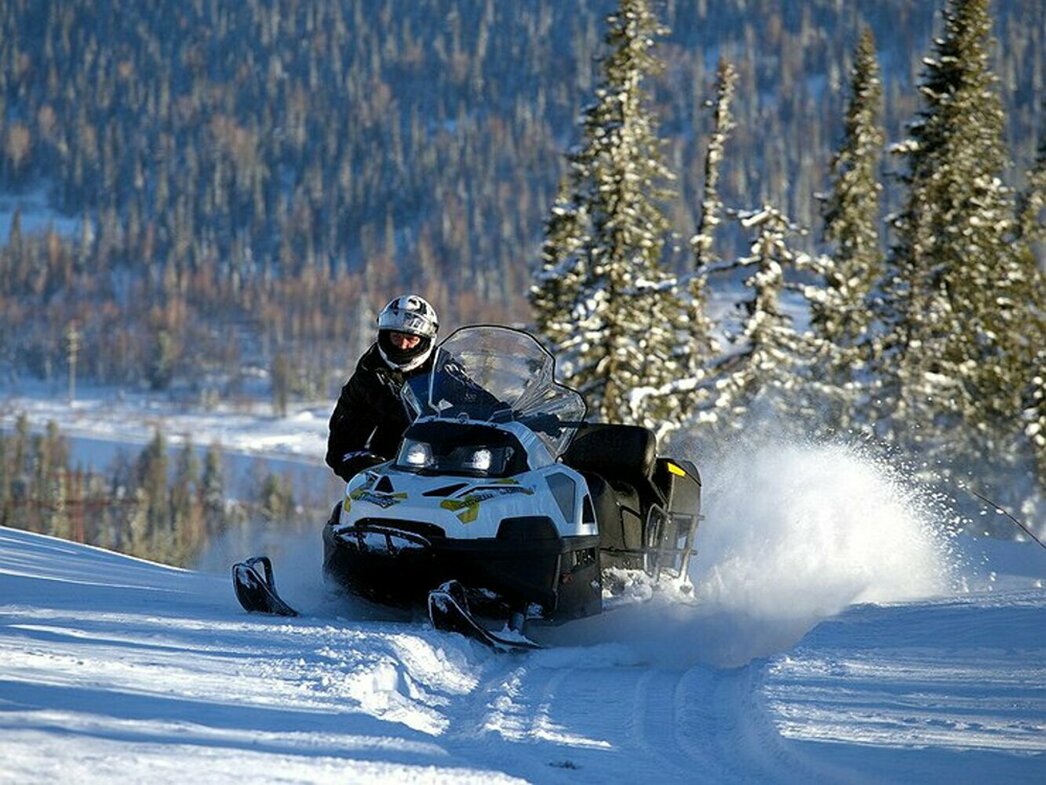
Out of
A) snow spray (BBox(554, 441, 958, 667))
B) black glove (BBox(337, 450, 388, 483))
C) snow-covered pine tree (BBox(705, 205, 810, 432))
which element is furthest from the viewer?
snow-covered pine tree (BBox(705, 205, 810, 432))

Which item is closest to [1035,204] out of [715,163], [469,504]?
[715,163]

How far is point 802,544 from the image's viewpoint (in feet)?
32.4

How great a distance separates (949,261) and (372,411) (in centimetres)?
2076

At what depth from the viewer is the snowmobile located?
297 inches

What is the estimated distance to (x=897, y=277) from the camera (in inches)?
1096

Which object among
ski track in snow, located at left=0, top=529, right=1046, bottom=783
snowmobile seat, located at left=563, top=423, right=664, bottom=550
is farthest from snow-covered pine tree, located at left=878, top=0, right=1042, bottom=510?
ski track in snow, located at left=0, top=529, right=1046, bottom=783

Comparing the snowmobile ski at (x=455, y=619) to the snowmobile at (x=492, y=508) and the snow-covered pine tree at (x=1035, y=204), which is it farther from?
the snow-covered pine tree at (x=1035, y=204)

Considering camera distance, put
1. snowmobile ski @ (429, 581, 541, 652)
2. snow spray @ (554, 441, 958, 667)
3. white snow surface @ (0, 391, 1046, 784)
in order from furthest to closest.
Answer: snow spray @ (554, 441, 958, 667) < snowmobile ski @ (429, 581, 541, 652) < white snow surface @ (0, 391, 1046, 784)

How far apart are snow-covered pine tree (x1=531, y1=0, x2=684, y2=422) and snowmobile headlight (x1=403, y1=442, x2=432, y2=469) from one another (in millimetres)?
17246

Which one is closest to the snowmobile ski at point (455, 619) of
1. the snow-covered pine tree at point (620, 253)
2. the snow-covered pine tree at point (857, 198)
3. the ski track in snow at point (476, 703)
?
the ski track in snow at point (476, 703)

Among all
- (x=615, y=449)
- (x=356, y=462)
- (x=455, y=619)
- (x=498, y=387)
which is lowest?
(x=455, y=619)

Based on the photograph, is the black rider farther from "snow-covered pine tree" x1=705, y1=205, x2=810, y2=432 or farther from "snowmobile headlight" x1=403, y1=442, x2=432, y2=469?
"snow-covered pine tree" x1=705, y1=205, x2=810, y2=432

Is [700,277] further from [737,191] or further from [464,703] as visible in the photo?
[737,191]

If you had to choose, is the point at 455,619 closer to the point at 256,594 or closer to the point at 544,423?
the point at 256,594
